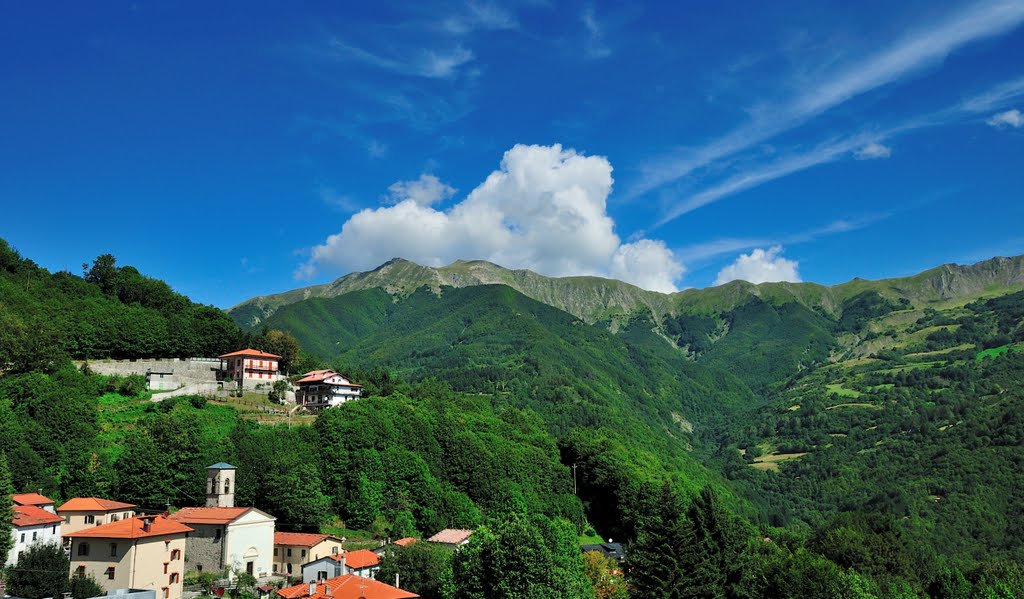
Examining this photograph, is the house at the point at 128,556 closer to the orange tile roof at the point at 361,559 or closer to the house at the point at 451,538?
the orange tile roof at the point at 361,559

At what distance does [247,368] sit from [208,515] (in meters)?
43.4

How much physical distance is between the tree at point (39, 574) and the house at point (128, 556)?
2412mm

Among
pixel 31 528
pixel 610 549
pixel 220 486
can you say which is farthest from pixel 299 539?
pixel 610 549

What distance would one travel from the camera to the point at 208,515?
202 feet

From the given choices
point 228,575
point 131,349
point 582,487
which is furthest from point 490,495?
point 131,349

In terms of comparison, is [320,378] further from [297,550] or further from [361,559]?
[361,559]

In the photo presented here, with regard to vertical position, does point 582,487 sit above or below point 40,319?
below

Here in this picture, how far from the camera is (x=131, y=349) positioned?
318 feet

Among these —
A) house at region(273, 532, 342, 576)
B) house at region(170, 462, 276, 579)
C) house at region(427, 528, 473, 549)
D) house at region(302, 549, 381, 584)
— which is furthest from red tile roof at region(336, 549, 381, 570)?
house at region(427, 528, 473, 549)

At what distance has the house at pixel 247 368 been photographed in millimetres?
101500

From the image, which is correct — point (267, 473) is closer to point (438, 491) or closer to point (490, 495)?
point (438, 491)

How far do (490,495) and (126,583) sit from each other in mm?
55046

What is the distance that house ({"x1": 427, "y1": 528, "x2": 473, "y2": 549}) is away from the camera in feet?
247

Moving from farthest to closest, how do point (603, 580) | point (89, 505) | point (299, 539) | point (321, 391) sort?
point (321, 391) → point (299, 539) → point (603, 580) → point (89, 505)
